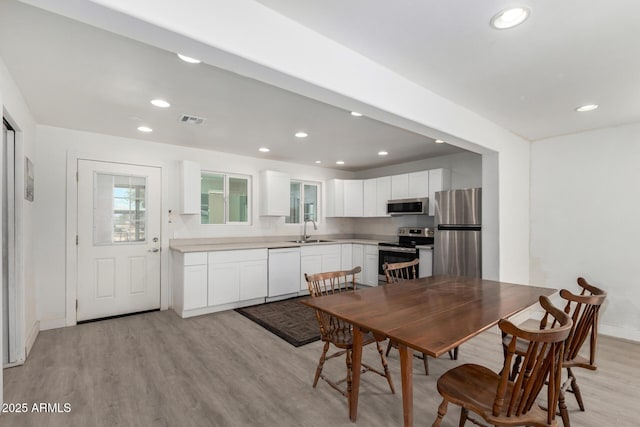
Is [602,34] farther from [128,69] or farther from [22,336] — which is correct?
[22,336]

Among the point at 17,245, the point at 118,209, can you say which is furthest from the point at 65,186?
the point at 17,245

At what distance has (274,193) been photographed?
515 centimetres

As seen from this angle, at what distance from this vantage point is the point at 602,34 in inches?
69.2

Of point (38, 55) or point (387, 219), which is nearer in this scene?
point (38, 55)

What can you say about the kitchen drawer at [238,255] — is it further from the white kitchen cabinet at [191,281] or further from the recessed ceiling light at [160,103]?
the recessed ceiling light at [160,103]

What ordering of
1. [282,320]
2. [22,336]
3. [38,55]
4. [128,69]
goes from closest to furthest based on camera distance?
1. [38,55]
2. [128,69]
3. [22,336]
4. [282,320]

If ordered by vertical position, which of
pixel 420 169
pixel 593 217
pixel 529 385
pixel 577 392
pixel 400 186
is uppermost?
pixel 420 169

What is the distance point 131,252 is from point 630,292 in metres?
6.00

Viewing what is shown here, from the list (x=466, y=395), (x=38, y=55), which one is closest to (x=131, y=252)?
(x=38, y=55)

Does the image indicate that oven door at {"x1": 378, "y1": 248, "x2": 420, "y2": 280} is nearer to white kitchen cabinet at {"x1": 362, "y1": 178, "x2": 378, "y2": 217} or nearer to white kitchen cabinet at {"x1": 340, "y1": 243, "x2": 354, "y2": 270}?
white kitchen cabinet at {"x1": 340, "y1": 243, "x2": 354, "y2": 270}

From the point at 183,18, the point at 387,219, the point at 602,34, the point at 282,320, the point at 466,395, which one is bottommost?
the point at 282,320

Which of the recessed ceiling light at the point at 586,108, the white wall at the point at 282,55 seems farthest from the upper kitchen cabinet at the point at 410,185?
the recessed ceiling light at the point at 586,108

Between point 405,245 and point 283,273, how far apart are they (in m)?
2.02

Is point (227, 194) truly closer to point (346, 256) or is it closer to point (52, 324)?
point (346, 256)
